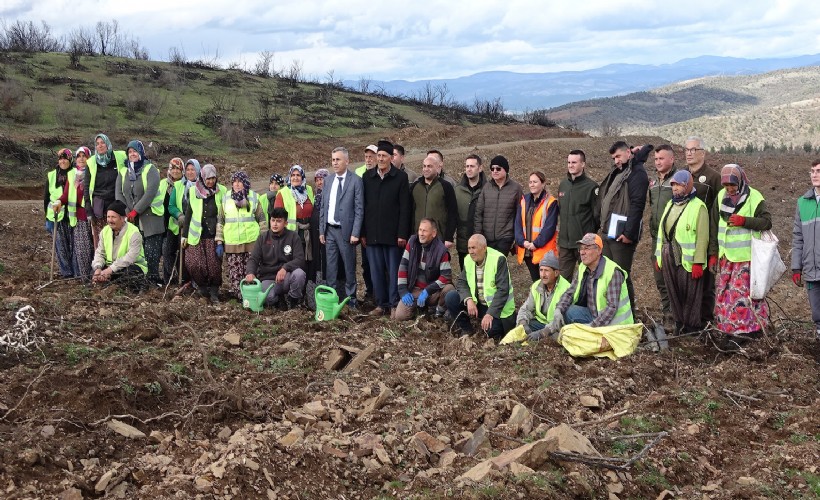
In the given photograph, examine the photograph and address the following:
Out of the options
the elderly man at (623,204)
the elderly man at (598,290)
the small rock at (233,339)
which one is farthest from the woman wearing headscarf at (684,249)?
the small rock at (233,339)

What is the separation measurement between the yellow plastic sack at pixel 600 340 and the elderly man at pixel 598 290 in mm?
192

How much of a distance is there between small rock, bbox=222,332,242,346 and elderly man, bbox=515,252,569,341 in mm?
2684

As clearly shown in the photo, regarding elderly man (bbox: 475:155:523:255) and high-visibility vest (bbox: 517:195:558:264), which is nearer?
high-visibility vest (bbox: 517:195:558:264)

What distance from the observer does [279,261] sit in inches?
372

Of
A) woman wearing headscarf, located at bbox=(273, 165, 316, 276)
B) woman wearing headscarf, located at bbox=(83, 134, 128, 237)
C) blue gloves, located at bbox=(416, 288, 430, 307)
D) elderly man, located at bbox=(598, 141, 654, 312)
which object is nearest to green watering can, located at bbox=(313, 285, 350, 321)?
blue gloves, located at bbox=(416, 288, 430, 307)

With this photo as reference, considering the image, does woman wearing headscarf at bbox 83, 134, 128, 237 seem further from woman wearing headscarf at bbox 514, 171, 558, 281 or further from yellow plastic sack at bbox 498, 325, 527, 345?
yellow plastic sack at bbox 498, 325, 527, 345

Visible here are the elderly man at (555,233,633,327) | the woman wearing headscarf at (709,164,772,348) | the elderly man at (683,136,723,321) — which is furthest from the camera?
the elderly man at (683,136,723,321)

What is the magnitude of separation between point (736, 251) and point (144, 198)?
22.0 feet

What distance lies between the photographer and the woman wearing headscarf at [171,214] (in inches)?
400

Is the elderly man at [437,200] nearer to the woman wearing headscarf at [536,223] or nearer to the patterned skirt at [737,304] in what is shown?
the woman wearing headscarf at [536,223]

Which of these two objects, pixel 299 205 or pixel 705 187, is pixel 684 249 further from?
pixel 299 205

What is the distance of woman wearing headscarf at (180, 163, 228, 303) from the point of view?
9.73m

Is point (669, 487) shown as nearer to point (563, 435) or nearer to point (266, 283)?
point (563, 435)

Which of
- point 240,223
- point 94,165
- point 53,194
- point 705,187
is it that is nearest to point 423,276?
point 240,223
